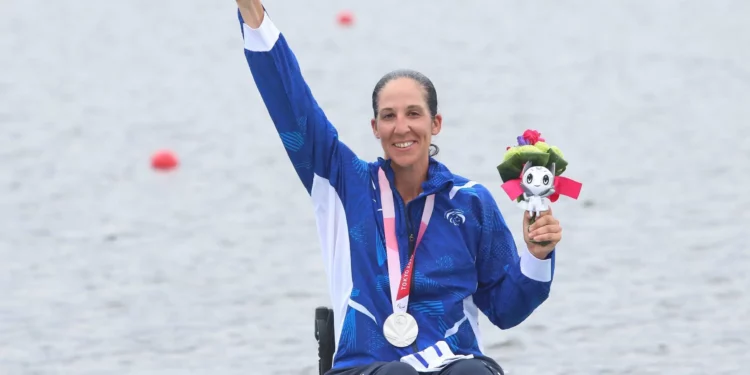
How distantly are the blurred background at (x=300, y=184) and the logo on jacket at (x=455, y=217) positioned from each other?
2.74m

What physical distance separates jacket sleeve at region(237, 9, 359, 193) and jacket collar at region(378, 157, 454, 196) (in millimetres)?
110

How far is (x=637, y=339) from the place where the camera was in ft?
25.0

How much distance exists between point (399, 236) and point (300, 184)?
746 cm

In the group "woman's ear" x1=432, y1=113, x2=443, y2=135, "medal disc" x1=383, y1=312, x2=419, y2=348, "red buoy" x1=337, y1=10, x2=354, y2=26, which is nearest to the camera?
"medal disc" x1=383, y1=312, x2=419, y2=348

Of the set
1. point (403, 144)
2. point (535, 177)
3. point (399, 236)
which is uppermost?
point (403, 144)

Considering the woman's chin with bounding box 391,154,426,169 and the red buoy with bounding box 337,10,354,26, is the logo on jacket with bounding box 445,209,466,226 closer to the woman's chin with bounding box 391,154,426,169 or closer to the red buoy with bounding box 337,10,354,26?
the woman's chin with bounding box 391,154,426,169

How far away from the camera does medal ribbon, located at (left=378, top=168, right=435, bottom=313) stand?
4410mm

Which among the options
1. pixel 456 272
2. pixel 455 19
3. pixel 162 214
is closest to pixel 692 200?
pixel 162 214

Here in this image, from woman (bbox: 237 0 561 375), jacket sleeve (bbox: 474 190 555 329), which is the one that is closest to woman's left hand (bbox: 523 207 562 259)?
woman (bbox: 237 0 561 375)

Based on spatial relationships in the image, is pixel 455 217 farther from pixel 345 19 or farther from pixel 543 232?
pixel 345 19

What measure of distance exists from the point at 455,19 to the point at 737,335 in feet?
51.9

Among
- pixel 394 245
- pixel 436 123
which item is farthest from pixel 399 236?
pixel 436 123

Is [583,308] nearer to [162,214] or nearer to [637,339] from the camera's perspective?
[637,339]

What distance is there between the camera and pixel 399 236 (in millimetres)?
4516
